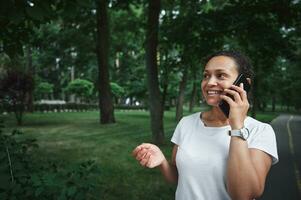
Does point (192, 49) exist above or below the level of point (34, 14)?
above

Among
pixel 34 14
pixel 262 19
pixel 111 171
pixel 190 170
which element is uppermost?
pixel 262 19

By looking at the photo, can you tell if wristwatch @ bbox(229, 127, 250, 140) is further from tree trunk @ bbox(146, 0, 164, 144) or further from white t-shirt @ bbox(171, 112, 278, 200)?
tree trunk @ bbox(146, 0, 164, 144)

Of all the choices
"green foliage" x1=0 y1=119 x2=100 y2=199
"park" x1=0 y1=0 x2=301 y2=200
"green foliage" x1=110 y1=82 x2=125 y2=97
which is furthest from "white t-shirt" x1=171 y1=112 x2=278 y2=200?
"green foliage" x1=110 y1=82 x2=125 y2=97

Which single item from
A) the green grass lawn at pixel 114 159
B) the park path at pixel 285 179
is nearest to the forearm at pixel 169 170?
the green grass lawn at pixel 114 159

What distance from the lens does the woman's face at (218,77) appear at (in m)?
2.22

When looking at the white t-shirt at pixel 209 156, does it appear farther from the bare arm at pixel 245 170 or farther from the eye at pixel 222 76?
the eye at pixel 222 76

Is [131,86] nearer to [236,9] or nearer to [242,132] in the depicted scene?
[236,9]

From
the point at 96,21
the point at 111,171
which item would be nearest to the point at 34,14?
the point at 111,171

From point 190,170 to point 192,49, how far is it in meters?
9.32

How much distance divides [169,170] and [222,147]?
0.53 m

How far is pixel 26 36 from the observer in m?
5.96

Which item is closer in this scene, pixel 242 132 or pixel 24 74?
pixel 242 132

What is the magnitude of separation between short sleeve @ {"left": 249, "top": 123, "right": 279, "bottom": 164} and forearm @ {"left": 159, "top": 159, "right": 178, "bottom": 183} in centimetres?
69

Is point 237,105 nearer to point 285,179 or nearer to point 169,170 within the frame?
point 169,170
